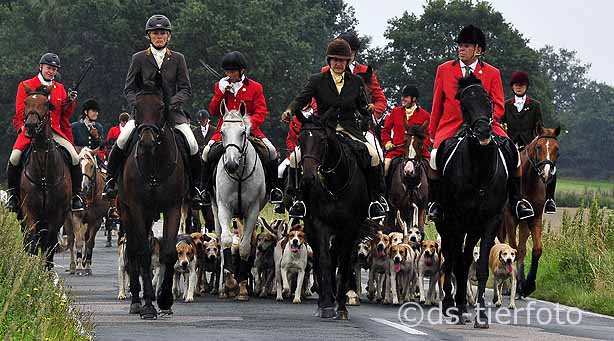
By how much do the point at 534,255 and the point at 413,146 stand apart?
3.71 metres

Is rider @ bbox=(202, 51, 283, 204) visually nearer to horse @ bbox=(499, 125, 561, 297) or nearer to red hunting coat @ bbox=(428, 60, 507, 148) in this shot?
red hunting coat @ bbox=(428, 60, 507, 148)

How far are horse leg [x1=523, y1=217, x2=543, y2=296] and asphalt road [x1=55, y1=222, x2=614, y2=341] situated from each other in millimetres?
529

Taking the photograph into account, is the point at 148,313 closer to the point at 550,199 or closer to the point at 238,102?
the point at 238,102

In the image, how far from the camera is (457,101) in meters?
16.5

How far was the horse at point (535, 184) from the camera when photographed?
67.5ft

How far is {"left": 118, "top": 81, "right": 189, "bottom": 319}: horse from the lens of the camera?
51.0 ft

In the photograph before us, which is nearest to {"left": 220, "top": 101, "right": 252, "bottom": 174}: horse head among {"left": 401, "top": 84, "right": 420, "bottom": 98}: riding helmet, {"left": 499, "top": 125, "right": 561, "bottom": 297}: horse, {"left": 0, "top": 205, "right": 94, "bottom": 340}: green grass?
{"left": 0, "top": 205, "right": 94, "bottom": 340}: green grass

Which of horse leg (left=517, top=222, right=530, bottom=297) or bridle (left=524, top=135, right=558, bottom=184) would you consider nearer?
horse leg (left=517, top=222, right=530, bottom=297)

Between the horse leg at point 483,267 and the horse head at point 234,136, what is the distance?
358 centimetres

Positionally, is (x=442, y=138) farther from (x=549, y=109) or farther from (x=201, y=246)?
(x=549, y=109)

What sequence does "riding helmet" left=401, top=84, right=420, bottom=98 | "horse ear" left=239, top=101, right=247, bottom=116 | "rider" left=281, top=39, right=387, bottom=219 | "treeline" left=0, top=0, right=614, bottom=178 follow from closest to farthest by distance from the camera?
"rider" left=281, top=39, right=387, bottom=219 < "horse ear" left=239, top=101, right=247, bottom=116 < "riding helmet" left=401, top=84, right=420, bottom=98 < "treeline" left=0, top=0, right=614, bottom=178

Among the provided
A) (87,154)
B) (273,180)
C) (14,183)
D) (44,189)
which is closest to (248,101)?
(273,180)

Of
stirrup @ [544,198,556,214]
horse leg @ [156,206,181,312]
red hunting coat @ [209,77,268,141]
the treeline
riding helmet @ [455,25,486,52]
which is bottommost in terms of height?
horse leg @ [156,206,181,312]

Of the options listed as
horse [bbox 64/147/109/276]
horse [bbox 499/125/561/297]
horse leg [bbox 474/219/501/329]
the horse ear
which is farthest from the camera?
horse [bbox 64/147/109/276]
